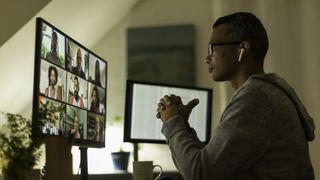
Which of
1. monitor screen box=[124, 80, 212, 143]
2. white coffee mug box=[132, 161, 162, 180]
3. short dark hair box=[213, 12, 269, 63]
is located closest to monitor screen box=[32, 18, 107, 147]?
white coffee mug box=[132, 161, 162, 180]

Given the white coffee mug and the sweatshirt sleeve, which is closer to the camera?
the sweatshirt sleeve

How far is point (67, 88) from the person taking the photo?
5.24ft

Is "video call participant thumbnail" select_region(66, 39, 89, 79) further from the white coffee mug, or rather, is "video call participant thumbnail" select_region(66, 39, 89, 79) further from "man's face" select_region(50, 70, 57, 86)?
the white coffee mug

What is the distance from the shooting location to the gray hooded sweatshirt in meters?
1.17

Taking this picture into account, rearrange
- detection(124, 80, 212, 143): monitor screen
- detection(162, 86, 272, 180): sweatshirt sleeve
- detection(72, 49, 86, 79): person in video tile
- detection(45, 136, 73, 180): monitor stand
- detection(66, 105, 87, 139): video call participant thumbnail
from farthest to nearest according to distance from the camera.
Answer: detection(124, 80, 212, 143): monitor screen → detection(72, 49, 86, 79): person in video tile → detection(66, 105, 87, 139): video call participant thumbnail → detection(45, 136, 73, 180): monitor stand → detection(162, 86, 272, 180): sweatshirt sleeve

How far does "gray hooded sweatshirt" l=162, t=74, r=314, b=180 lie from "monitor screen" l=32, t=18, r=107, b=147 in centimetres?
41

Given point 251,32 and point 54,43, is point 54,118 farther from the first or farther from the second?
point 251,32

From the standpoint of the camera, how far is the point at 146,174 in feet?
6.39

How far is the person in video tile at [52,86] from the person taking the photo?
1.46 m

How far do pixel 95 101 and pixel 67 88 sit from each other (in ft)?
1.01

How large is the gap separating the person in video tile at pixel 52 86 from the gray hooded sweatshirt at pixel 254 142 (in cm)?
42

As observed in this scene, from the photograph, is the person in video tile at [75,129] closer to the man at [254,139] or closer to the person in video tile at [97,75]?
the person in video tile at [97,75]

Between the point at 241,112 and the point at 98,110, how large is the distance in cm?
87

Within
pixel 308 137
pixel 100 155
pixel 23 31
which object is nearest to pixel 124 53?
pixel 100 155
